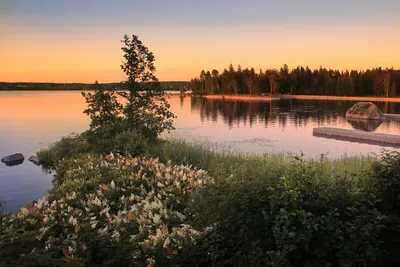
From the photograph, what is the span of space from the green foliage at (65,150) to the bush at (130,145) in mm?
2585

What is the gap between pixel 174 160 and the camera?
1257cm

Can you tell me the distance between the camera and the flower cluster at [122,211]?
459cm

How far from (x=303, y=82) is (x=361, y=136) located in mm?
98865

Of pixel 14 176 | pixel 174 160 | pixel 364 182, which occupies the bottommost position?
pixel 14 176

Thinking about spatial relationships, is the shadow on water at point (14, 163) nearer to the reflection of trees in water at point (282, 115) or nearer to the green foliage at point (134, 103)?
the green foliage at point (134, 103)

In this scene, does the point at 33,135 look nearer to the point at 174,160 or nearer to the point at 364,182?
the point at 174,160

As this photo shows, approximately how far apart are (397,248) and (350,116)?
40.5m

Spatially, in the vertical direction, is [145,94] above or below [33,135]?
above

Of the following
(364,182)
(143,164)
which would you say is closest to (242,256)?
(364,182)

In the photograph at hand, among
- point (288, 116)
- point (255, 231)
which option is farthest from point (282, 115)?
point (255, 231)

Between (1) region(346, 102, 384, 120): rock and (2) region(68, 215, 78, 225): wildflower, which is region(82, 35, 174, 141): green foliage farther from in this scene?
(1) region(346, 102, 384, 120): rock

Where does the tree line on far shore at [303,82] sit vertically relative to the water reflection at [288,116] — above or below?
above

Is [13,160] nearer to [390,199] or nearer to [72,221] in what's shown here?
[72,221]

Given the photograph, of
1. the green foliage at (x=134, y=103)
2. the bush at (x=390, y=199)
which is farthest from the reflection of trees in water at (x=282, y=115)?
the bush at (x=390, y=199)
